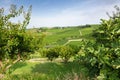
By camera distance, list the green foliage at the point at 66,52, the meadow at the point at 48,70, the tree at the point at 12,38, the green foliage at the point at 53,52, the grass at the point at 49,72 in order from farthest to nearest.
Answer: the green foliage at the point at 53,52 → the green foliage at the point at 66,52 → the tree at the point at 12,38 → the grass at the point at 49,72 → the meadow at the point at 48,70

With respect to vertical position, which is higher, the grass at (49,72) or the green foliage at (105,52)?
the green foliage at (105,52)

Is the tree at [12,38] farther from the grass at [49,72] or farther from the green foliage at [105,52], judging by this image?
the green foliage at [105,52]

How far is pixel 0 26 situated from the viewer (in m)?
30.1

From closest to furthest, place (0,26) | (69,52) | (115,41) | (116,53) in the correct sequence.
Result: (116,53) < (115,41) < (0,26) < (69,52)

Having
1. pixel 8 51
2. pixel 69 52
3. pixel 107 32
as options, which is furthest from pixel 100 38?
pixel 69 52

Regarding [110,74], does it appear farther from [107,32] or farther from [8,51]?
[8,51]

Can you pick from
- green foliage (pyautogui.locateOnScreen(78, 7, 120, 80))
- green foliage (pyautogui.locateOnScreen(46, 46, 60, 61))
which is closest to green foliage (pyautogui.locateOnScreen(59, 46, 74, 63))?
green foliage (pyautogui.locateOnScreen(46, 46, 60, 61))

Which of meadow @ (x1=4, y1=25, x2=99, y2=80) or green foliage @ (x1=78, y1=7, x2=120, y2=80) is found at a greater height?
green foliage @ (x1=78, y1=7, x2=120, y2=80)

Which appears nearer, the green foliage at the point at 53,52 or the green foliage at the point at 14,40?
the green foliage at the point at 14,40

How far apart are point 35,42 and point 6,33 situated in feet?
14.7

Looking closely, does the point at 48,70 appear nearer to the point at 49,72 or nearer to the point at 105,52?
the point at 49,72

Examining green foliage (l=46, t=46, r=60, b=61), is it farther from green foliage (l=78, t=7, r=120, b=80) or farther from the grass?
green foliage (l=78, t=7, r=120, b=80)

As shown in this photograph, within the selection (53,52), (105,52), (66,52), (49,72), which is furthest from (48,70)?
(105,52)

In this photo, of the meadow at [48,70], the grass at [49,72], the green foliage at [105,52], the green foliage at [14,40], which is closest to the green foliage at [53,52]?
the meadow at [48,70]
